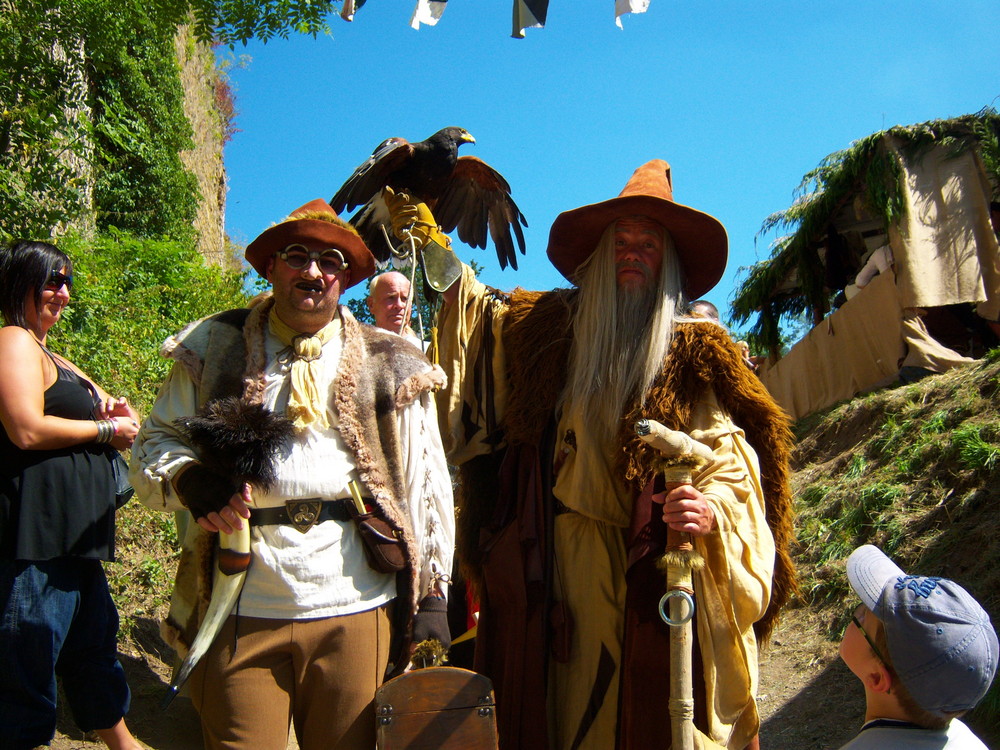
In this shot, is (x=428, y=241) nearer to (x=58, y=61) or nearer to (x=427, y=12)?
(x=427, y=12)

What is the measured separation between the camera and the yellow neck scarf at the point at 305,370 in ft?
7.20

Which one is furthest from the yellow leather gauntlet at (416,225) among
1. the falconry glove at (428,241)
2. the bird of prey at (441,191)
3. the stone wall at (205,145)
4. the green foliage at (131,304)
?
the stone wall at (205,145)

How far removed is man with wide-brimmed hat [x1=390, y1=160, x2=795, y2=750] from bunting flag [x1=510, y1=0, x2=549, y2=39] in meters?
1.25

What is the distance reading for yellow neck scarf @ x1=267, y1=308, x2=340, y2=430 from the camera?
219 cm

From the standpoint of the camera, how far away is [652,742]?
2391 millimetres

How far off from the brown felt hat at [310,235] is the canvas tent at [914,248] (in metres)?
6.15

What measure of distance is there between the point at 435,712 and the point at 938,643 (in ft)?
3.75

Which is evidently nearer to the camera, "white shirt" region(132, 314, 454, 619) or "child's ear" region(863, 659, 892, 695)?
"child's ear" region(863, 659, 892, 695)

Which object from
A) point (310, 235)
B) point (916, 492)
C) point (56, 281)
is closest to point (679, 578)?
point (310, 235)

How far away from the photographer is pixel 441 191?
3557 millimetres

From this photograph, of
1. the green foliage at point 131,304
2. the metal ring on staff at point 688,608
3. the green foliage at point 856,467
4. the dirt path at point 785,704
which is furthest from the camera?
the green foliage at point 856,467

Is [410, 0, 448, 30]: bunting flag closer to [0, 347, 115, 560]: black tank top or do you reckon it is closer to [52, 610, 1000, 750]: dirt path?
[0, 347, 115, 560]: black tank top

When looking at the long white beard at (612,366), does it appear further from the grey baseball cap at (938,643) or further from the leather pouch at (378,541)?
the grey baseball cap at (938,643)

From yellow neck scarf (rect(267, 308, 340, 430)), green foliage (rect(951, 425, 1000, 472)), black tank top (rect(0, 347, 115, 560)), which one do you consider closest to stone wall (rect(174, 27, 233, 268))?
black tank top (rect(0, 347, 115, 560))
